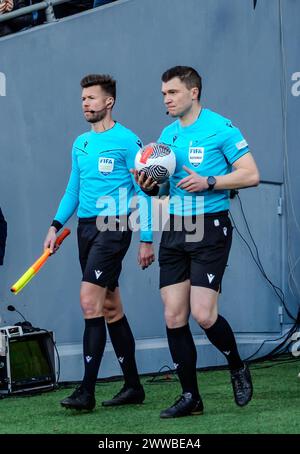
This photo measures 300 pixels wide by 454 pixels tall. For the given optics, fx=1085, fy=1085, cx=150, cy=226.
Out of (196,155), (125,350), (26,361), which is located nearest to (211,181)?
(196,155)

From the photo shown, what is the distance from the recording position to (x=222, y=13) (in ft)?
33.8

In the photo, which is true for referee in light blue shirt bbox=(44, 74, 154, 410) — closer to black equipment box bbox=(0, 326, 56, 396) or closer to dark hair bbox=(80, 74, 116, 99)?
dark hair bbox=(80, 74, 116, 99)

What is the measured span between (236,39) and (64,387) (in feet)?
12.5

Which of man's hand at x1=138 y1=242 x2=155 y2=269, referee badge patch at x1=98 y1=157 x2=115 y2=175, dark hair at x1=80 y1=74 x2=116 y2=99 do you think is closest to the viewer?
man's hand at x1=138 y1=242 x2=155 y2=269

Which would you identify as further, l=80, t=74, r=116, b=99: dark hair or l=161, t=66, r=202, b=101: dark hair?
l=80, t=74, r=116, b=99: dark hair

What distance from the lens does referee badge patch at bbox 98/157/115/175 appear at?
732cm

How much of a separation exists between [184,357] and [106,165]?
143cm

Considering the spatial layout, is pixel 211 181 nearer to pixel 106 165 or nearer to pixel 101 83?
pixel 106 165

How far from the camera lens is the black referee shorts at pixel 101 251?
7211 millimetres

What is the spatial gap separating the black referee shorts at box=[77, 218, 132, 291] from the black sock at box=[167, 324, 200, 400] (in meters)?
0.68

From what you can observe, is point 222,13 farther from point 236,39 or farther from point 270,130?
point 270,130

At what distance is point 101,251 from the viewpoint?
725cm

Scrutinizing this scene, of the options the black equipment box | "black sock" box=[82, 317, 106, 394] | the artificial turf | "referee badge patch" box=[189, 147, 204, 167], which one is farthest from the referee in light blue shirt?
the black equipment box

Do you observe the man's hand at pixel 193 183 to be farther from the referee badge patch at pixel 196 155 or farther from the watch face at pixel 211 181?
the referee badge patch at pixel 196 155
